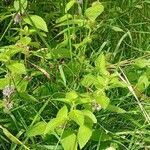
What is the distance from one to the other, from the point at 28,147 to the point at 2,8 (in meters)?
0.78

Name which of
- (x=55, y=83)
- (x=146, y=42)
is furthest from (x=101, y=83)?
(x=146, y=42)

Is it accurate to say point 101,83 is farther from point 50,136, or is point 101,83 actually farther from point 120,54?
point 120,54

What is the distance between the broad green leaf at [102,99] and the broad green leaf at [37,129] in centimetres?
19

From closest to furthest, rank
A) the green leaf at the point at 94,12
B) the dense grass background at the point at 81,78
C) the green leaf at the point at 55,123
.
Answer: the green leaf at the point at 55,123 < the dense grass background at the point at 81,78 < the green leaf at the point at 94,12

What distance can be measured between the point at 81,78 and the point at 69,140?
1.26ft

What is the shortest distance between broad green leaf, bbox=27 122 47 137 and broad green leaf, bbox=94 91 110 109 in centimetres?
19

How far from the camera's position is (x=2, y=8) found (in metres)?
2.19

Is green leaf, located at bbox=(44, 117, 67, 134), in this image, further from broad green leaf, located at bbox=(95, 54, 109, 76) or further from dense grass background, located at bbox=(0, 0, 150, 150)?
broad green leaf, located at bbox=(95, 54, 109, 76)

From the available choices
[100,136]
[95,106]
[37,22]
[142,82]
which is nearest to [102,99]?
[95,106]

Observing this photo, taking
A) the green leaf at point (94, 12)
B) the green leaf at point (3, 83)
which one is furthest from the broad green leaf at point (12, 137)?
the green leaf at point (94, 12)

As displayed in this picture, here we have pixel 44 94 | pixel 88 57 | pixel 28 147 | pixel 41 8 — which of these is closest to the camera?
pixel 28 147

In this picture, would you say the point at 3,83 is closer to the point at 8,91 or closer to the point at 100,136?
the point at 8,91

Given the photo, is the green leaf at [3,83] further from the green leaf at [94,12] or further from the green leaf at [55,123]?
the green leaf at [94,12]

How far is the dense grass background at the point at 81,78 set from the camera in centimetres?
171
